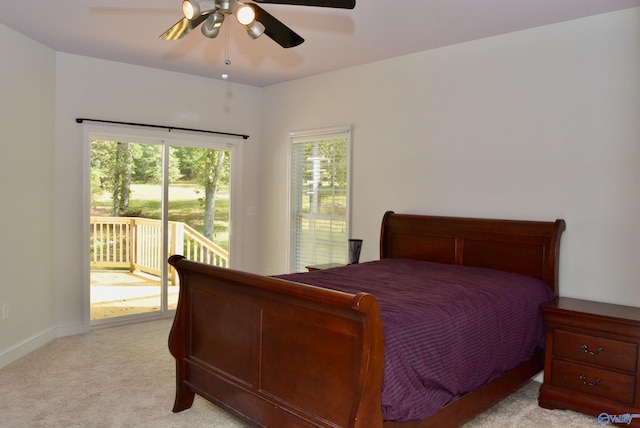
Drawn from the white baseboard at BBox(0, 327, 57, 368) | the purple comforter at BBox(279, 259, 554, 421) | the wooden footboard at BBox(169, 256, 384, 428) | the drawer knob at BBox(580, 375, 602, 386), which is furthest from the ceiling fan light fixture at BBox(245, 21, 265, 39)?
the white baseboard at BBox(0, 327, 57, 368)

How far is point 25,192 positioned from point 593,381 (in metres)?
4.45

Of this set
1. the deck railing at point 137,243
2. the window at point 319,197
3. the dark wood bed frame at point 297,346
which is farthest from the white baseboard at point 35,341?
the window at point 319,197

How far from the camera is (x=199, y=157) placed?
5.48 metres

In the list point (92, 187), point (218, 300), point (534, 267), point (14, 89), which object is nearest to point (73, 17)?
point (14, 89)

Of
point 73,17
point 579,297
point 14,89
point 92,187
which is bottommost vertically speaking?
point 579,297

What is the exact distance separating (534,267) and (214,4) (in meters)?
2.77

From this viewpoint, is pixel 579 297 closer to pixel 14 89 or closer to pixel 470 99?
pixel 470 99

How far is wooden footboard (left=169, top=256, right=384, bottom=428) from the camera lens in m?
1.95

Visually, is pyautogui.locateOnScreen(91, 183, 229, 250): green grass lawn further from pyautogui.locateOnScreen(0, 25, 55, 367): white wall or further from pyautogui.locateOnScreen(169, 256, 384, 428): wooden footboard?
pyautogui.locateOnScreen(169, 256, 384, 428): wooden footboard

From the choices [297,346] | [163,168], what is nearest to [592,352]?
[297,346]

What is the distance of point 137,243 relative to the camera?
504 cm

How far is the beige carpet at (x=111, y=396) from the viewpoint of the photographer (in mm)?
2889

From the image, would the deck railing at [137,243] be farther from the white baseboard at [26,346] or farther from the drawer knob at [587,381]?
the drawer knob at [587,381]

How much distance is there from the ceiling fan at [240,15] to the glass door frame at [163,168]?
2.47 meters
